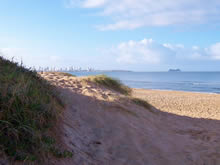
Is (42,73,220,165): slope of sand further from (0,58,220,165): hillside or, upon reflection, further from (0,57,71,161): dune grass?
(0,57,71,161): dune grass

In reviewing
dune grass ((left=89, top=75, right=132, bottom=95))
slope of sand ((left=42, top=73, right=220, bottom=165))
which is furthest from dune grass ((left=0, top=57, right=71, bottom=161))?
dune grass ((left=89, top=75, right=132, bottom=95))

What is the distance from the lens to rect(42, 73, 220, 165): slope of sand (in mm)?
4301

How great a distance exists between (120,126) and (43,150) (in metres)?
2.77

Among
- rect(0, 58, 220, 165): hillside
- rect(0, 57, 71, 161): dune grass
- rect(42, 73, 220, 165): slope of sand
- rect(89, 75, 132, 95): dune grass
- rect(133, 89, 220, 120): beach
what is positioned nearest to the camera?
rect(0, 57, 71, 161): dune grass

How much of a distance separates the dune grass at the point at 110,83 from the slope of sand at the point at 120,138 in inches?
94.8

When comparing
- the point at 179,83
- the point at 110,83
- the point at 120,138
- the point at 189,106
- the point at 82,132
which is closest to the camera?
the point at 82,132

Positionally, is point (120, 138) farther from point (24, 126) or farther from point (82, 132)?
point (24, 126)

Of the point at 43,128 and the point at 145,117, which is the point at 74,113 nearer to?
the point at 43,128

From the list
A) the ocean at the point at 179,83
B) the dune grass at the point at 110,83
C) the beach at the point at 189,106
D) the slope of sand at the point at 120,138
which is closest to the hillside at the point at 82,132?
the slope of sand at the point at 120,138

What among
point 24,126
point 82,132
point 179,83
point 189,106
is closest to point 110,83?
point 82,132

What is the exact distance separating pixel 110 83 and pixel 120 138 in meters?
5.45

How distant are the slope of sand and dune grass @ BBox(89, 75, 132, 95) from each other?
2.41m

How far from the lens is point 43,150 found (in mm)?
3250

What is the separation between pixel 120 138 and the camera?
512 cm
